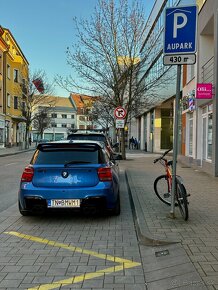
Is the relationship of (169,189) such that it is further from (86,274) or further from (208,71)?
(208,71)

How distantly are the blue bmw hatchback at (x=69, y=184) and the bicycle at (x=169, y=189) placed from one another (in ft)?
3.89

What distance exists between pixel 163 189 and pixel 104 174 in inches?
82.6

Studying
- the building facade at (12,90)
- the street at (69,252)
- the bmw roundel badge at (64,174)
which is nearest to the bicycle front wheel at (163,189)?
the street at (69,252)

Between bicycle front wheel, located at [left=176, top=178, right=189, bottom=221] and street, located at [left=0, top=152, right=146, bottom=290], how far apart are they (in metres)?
0.92

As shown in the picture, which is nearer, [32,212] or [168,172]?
[32,212]

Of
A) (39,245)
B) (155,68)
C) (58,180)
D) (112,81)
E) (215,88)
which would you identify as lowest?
(39,245)

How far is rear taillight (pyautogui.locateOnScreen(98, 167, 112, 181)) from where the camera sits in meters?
6.95

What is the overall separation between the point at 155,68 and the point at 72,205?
85.0ft

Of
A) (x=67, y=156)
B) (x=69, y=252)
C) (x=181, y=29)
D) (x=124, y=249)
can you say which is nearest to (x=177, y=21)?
(x=181, y=29)

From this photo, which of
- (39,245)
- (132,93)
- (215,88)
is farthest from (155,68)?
(39,245)

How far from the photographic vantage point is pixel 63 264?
4715 mm

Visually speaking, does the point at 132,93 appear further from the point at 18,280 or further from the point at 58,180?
the point at 18,280

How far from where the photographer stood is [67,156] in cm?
721

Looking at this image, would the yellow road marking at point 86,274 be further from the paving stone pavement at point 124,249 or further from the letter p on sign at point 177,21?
the letter p on sign at point 177,21
